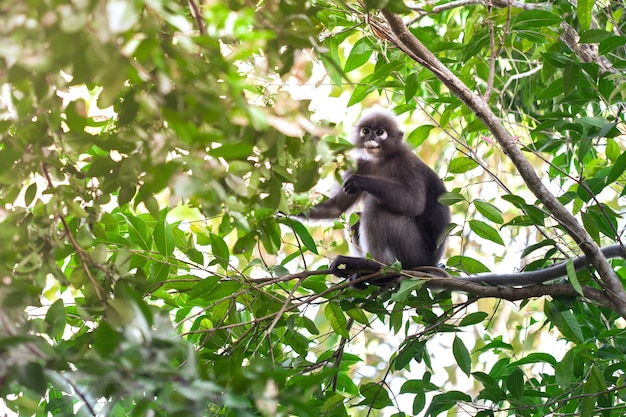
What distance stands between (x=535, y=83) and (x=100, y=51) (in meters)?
3.31

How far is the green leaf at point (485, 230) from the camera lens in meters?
2.57

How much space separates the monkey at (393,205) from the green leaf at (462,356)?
89 cm

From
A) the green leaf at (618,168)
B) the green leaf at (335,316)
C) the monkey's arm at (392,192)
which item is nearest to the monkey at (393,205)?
the monkey's arm at (392,192)

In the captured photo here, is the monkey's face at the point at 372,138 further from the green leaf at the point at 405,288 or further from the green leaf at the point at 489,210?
the green leaf at the point at 405,288

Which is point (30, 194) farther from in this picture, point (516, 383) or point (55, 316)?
point (516, 383)

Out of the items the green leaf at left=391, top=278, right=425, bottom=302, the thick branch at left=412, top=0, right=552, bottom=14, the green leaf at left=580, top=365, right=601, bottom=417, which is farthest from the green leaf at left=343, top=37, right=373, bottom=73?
the green leaf at left=580, top=365, right=601, bottom=417

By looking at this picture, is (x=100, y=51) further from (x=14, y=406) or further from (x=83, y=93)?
(x=83, y=93)

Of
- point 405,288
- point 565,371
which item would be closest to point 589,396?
point 565,371

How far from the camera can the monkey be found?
3.70m

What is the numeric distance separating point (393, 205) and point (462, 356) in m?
1.12

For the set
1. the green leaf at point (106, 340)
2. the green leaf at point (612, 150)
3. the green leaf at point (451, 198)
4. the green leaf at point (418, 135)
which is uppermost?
the green leaf at point (418, 135)

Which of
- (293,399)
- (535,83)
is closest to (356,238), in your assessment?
(535,83)

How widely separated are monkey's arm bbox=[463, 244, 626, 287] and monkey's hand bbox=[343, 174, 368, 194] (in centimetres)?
94

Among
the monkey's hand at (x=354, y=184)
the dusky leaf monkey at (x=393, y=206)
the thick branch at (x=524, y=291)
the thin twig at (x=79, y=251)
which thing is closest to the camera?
the thin twig at (x=79, y=251)
